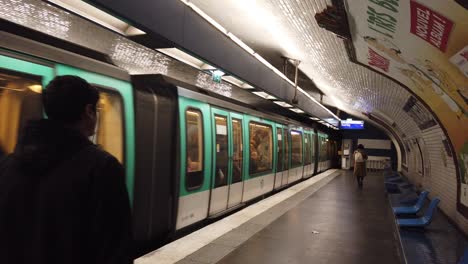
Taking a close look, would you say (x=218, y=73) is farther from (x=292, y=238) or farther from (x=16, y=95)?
(x=16, y=95)

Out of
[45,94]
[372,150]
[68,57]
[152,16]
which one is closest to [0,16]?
[68,57]

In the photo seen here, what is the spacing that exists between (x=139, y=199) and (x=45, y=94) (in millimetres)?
3033

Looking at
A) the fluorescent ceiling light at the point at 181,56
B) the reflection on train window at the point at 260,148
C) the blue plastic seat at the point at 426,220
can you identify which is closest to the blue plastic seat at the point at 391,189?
the reflection on train window at the point at 260,148

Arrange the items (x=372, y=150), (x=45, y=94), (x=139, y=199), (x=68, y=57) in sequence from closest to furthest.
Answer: (x=45, y=94) < (x=68, y=57) < (x=139, y=199) < (x=372, y=150)

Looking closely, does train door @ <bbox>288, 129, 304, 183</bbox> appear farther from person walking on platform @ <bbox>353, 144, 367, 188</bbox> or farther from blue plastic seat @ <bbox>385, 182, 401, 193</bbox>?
blue plastic seat @ <bbox>385, 182, 401, 193</bbox>

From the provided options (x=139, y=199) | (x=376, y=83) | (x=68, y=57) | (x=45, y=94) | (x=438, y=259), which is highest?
(x=376, y=83)

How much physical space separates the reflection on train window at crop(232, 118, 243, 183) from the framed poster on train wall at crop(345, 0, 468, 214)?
259 cm

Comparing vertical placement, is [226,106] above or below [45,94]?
above

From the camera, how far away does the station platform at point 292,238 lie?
14.9 feet

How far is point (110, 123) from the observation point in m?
3.83

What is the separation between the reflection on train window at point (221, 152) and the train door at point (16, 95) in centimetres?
358

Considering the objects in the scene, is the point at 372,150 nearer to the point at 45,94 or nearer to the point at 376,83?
the point at 376,83

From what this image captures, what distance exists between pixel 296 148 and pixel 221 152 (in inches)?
276

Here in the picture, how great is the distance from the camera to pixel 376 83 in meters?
8.08
